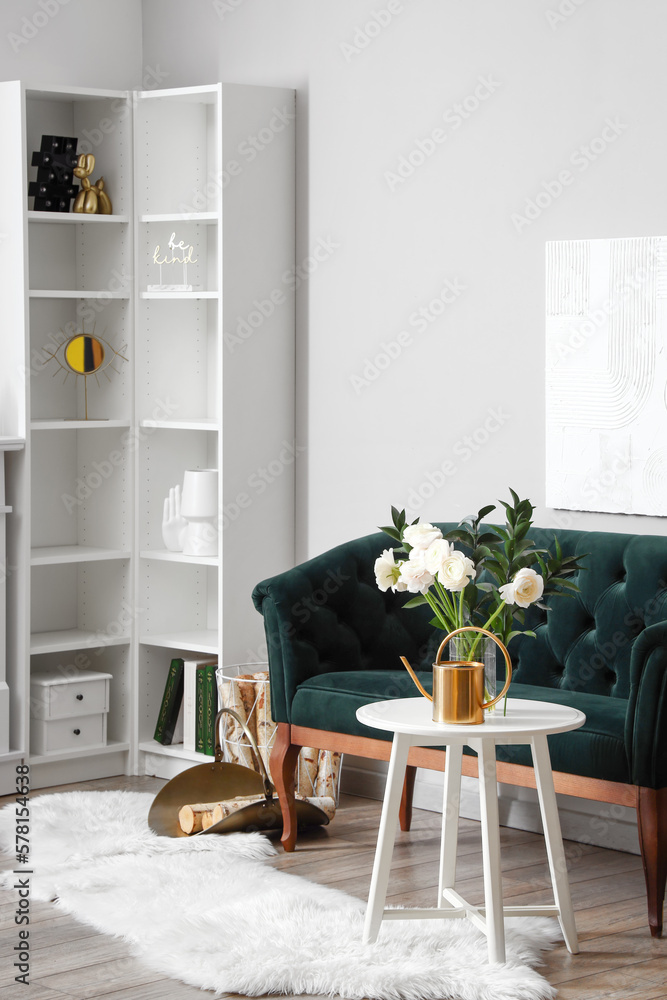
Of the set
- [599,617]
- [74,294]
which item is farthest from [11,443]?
[599,617]

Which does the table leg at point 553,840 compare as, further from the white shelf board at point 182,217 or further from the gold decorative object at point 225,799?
the white shelf board at point 182,217

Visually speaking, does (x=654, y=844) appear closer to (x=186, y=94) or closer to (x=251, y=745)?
(x=251, y=745)

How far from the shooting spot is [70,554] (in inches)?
186

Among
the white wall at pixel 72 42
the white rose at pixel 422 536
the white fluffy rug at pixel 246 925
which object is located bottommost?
the white fluffy rug at pixel 246 925

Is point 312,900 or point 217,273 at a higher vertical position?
point 217,273

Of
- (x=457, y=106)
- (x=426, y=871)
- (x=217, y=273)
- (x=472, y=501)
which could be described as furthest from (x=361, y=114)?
(x=426, y=871)

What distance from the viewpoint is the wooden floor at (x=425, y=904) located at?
2881 millimetres

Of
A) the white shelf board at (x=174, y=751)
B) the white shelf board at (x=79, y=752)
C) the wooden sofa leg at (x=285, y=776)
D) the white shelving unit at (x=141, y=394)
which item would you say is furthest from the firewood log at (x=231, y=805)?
the white shelf board at (x=79, y=752)

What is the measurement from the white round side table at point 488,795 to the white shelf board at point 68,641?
1.79 m

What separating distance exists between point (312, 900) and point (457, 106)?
96.5 inches

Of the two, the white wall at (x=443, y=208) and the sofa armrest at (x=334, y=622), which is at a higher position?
the white wall at (x=443, y=208)

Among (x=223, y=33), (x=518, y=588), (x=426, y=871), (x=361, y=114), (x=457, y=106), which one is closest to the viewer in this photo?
(x=518, y=588)

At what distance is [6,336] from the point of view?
4.57 m

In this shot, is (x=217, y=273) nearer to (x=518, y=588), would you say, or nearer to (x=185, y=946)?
(x=518, y=588)
